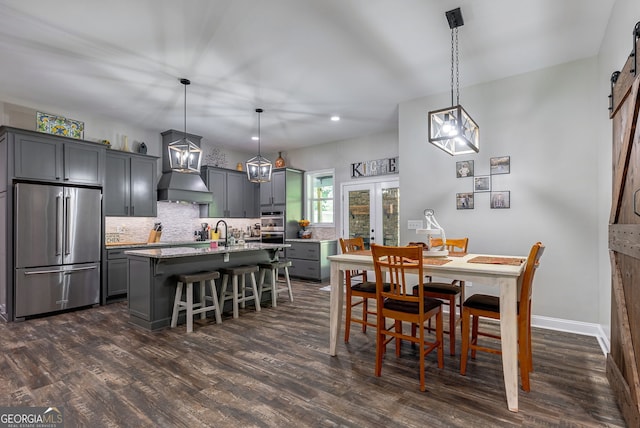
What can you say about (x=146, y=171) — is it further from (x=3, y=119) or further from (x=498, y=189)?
(x=498, y=189)

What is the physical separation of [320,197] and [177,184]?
3054 mm

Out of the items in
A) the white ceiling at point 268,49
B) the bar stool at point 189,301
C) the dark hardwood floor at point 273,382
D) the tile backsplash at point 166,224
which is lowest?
the dark hardwood floor at point 273,382

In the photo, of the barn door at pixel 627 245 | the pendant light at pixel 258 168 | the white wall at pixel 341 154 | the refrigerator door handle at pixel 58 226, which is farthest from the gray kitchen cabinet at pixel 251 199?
the barn door at pixel 627 245

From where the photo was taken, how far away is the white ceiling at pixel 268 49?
272 cm

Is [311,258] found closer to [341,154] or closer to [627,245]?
[341,154]

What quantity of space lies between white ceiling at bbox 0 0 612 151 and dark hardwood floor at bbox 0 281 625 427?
3.00m

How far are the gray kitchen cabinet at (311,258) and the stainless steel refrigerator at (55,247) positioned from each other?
139 inches

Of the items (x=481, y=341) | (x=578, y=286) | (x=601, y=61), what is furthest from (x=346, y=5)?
(x=578, y=286)

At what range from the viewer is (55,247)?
4391 millimetres

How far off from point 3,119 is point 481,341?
673 cm

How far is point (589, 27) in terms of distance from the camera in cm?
298

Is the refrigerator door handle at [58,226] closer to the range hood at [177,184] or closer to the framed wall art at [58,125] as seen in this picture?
the framed wall art at [58,125]

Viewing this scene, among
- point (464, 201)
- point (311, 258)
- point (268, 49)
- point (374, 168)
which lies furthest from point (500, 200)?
point (311, 258)

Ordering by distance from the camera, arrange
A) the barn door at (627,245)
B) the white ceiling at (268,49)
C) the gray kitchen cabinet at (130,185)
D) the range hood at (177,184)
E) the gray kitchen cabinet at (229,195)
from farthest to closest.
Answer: the gray kitchen cabinet at (229,195) < the range hood at (177,184) < the gray kitchen cabinet at (130,185) < the white ceiling at (268,49) < the barn door at (627,245)
